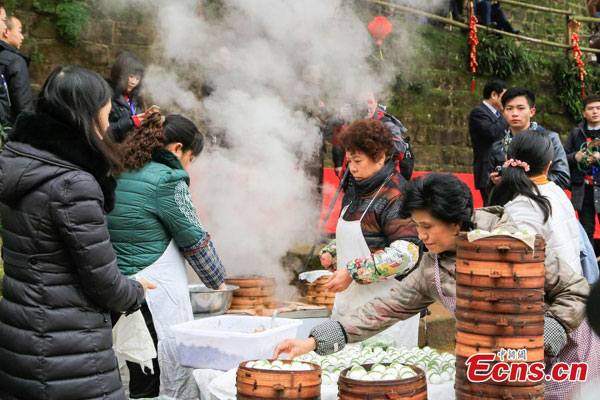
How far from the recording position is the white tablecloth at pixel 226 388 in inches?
108

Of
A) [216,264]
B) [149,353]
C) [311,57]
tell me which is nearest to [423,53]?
[311,57]

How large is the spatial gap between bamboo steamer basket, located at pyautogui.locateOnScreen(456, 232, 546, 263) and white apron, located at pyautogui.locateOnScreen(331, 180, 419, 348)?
5.19 ft

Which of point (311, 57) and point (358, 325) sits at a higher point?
point (311, 57)

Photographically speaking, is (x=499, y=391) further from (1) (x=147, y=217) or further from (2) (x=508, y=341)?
(1) (x=147, y=217)

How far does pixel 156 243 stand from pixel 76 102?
118cm

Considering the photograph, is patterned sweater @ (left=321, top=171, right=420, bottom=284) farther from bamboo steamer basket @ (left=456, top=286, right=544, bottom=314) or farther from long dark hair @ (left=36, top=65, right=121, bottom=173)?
long dark hair @ (left=36, top=65, right=121, bottom=173)

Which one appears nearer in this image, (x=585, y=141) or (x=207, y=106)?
(x=207, y=106)

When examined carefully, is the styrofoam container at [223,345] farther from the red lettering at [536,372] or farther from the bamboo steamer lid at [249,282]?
the bamboo steamer lid at [249,282]

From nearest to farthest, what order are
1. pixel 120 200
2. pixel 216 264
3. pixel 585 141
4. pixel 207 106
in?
pixel 120 200, pixel 216 264, pixel 207 106, pixel 585 141

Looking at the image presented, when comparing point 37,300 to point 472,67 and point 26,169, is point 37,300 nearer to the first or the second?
point 26,169

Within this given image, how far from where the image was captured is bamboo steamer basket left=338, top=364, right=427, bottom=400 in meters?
2.29

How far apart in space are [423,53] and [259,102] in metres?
6.64

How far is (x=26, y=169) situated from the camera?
8.46ft

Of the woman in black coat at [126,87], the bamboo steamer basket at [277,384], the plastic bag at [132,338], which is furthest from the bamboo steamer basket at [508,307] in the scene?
the woman in black coat at [126,87]
